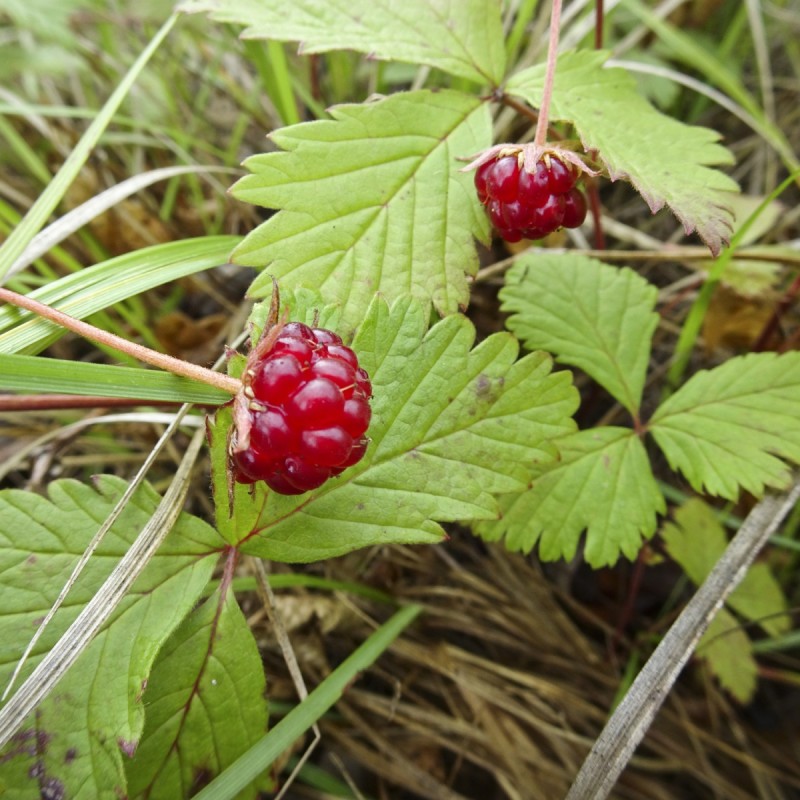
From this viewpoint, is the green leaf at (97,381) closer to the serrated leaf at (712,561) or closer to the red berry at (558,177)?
the red berry at (558,177)

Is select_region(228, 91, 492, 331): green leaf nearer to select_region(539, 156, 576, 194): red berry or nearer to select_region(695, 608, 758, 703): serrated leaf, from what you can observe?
select_region(539, 156, 576, 194): red berry

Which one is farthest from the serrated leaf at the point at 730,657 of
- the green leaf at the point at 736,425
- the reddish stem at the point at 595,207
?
the reddish stem at the point at 595,207

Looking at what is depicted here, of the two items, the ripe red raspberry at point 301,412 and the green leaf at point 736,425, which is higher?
the ripe red raspberry at point 301,412

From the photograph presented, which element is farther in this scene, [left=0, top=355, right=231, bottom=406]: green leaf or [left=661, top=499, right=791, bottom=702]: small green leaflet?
[left=661, top=499, right=791, bottom=702]: small green leaflet

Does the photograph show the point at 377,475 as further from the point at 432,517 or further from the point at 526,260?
the point at 526,260

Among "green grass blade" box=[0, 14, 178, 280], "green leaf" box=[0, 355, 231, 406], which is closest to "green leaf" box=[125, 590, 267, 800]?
"green leaf" box=[0, 355, 231, 406]

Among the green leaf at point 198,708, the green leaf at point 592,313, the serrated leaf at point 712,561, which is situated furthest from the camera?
the serrated leaf at point 712,561

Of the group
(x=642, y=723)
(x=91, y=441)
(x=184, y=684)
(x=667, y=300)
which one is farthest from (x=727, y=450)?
(x=91, y=441)
